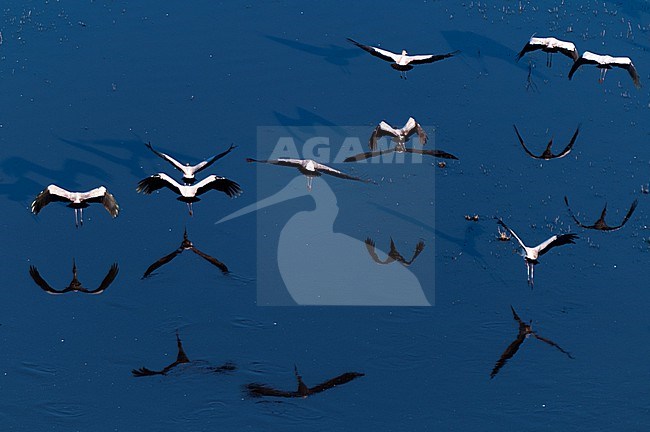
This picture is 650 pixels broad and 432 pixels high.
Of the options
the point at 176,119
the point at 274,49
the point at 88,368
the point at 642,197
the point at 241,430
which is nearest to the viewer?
the point at 241,430

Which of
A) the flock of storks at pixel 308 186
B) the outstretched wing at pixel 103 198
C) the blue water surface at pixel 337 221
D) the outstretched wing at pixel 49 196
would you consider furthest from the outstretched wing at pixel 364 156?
the outstretched wing at pixel 49 196

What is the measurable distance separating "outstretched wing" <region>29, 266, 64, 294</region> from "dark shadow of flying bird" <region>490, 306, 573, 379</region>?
8.90 metres

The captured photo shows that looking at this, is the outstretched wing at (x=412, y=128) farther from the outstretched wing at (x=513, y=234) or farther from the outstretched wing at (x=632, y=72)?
the outstretched wing at (x=632, y=72)

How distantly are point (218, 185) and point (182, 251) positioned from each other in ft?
5.58

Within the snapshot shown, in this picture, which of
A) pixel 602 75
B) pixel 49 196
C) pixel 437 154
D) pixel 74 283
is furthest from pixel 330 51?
pixel 74 283

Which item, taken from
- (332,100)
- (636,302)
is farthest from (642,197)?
Result: (332,100)

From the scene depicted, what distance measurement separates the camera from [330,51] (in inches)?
1444

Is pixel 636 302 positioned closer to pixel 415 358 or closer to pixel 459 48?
pixel 415 358

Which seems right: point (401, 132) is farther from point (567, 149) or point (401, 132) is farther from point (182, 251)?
point (182, 251)

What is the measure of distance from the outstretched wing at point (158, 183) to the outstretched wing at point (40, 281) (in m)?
2.69

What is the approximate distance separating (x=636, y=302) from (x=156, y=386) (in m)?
9.68

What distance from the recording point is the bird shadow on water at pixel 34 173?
101ft

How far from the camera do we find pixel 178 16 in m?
38.4

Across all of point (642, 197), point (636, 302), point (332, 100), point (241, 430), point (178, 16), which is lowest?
point (241, 430)
